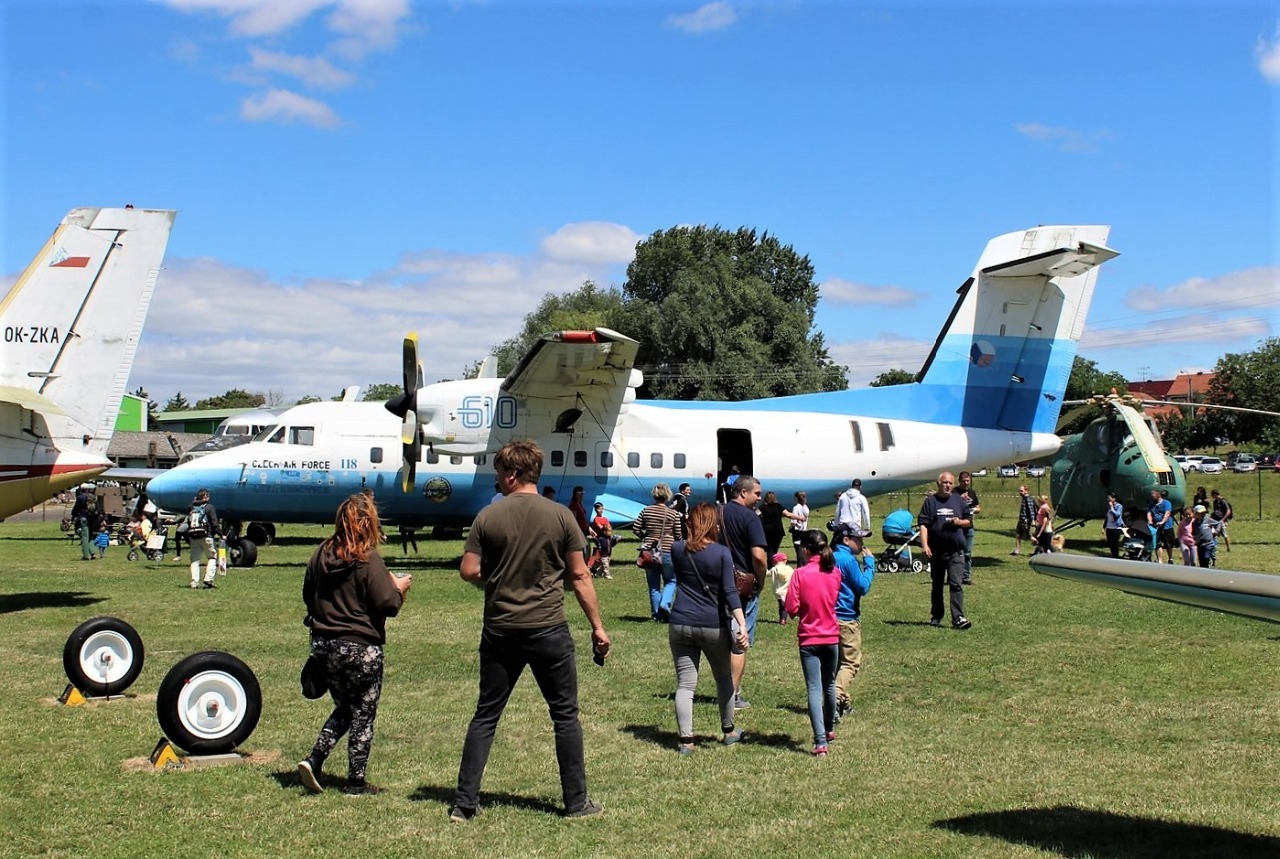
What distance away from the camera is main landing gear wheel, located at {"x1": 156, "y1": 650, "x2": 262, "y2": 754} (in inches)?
282

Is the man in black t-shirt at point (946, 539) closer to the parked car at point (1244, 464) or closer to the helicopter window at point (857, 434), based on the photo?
the helicopter window at point (857, 434)

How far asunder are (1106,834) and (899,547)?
51.4 feet

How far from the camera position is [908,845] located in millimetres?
5805

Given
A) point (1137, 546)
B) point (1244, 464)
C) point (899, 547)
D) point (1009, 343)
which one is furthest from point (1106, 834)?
point (1244, 464)

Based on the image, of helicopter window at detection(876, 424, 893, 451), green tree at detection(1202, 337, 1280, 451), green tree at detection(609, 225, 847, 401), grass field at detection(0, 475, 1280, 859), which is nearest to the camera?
grass field at detection(0, 475, 1280, 859)

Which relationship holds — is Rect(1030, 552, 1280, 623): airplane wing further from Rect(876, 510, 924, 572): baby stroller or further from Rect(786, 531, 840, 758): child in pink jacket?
Rect(876, 510, 924, 572): baby stroller

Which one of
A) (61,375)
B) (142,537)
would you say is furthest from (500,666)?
(142,537)

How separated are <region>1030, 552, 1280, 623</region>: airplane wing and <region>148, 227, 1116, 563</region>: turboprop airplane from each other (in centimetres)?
1688

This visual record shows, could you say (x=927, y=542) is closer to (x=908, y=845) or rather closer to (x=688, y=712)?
(x=688, y=712)

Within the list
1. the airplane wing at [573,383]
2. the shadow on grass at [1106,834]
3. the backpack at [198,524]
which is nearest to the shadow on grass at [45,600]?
the backpack at [198,524]

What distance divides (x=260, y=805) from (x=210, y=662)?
4.25ft

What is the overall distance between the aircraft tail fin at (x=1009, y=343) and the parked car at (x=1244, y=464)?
175ft

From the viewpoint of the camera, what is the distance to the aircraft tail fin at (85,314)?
47.5ft

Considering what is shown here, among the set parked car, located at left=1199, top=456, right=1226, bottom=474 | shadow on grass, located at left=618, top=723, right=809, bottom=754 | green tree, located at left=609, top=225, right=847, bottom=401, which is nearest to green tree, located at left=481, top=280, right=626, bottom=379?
green tree, located at left=609, top=225, right=847, bottom=401
